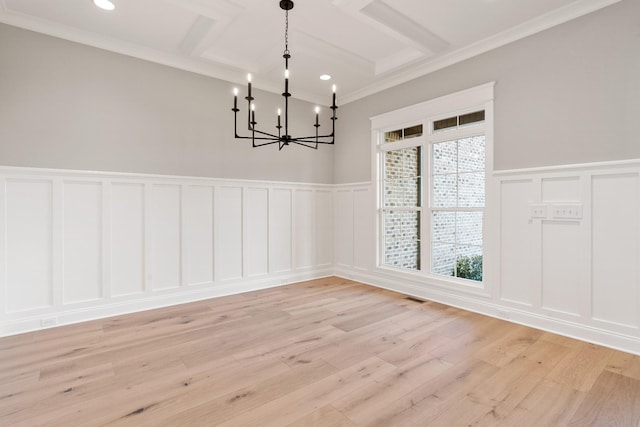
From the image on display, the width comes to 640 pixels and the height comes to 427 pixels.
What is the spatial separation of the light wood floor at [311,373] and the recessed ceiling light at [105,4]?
2.92 m

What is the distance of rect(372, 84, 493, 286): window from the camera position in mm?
3535

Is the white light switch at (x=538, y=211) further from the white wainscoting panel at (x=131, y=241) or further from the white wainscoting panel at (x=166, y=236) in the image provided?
the white wainscoting panel at (x=166, y=236)

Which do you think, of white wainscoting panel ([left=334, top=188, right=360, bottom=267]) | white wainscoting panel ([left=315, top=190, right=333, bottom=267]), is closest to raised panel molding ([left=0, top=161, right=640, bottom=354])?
white wainscoting panel ([left=334, top=188, right=360, bottom=267])

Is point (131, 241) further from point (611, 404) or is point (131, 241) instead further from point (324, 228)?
point (611, 404)

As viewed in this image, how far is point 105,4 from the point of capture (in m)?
2.73

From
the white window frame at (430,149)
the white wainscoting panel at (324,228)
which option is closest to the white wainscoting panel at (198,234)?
the white wainscoting panel at (324,228)

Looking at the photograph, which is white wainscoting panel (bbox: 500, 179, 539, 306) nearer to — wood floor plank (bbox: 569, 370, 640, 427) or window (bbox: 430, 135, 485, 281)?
window (bbox: 430, 135, 485, 281)

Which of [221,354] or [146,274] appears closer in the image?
[221,354]

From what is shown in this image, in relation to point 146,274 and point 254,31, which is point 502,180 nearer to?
point 254,31

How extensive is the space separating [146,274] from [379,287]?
9.75 feet

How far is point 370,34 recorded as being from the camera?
3285mm

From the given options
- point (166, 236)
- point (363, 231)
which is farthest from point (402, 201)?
point (166, 236)

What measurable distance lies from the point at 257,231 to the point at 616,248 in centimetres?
376

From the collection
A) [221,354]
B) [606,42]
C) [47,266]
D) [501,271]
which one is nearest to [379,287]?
[501,271]
